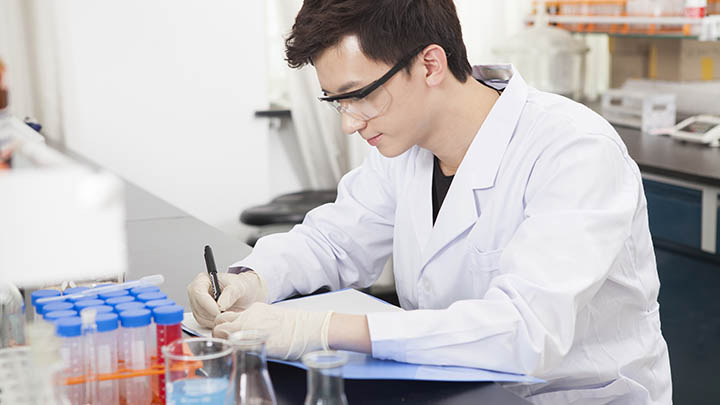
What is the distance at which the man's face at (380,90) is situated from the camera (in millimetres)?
1532

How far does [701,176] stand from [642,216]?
47.6 inches

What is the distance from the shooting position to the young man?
51.5 inches

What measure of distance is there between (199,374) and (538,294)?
0.54 m

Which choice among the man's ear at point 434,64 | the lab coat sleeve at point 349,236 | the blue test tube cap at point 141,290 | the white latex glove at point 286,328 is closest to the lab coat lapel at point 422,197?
the lab coat sleeve at point 349,236

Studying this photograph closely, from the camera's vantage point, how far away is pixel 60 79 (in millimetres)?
3393

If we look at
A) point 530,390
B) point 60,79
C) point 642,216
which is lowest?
point 530,390

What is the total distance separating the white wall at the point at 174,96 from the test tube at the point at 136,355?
2469 millimetres

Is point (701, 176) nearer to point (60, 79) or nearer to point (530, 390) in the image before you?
point (530, 390)

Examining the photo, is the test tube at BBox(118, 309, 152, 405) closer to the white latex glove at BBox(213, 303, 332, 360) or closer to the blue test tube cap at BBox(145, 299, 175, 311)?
the blue test tube cap at BBox(145, 299, 175, 311)

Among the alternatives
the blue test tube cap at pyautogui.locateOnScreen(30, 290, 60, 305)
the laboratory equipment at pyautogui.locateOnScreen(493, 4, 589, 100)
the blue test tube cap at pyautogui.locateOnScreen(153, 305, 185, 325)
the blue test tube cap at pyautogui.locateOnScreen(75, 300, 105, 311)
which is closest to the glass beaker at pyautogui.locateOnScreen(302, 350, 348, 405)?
the blue test tube cap at pyautogui.locateOnScreen(153, 305, 185, 325)

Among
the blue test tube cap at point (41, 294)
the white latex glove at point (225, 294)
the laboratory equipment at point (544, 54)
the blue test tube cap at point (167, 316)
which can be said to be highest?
the laboratory equipment at point (544, 54)

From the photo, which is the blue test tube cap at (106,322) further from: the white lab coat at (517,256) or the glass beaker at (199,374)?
the white lab coat at (517,256)

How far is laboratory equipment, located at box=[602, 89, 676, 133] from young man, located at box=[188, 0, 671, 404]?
1958mm

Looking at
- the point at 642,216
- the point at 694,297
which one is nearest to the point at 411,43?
the point at 642,216
